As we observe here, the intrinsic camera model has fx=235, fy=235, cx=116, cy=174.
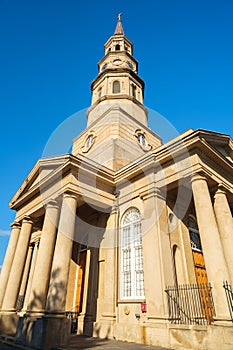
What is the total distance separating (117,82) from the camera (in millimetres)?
23484

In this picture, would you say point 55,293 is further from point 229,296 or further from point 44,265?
point 229,296

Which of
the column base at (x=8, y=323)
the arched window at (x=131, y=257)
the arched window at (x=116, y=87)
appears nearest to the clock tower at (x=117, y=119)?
the arched window at (x=116, y=87)

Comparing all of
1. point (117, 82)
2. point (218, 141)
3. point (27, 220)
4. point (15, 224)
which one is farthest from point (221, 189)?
point (117, 82)

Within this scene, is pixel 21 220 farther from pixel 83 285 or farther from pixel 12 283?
pixel 83 285

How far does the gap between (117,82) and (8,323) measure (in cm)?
2108

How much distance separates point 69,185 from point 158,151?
4.41 meters

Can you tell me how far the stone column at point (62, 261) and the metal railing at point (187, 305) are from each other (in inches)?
156

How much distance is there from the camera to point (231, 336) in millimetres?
6602

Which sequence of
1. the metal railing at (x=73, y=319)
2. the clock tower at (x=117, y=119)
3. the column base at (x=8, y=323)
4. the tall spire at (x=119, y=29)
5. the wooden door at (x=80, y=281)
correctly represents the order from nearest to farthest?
1. the column base at (x=8, y=323)
2. the metal railing at (x=73, y=319)
3. the wooden door at (x=80, y=281)
4. the clock tower at (x=117, y=119)
5. the tall spire at (x=119, y=29)

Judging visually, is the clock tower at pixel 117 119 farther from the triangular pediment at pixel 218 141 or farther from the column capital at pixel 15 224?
the column capital at pixel 15 224

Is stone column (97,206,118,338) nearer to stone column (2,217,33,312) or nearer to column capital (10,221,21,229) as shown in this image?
stone column (2,217,33,312)

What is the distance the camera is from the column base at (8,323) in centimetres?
1152

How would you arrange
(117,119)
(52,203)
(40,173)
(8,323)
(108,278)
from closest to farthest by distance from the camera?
(108,278) < (8,323) < (52,203) < (40,173) < (117,119)

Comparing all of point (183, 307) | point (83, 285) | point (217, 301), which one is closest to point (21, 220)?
point (83, 285)
